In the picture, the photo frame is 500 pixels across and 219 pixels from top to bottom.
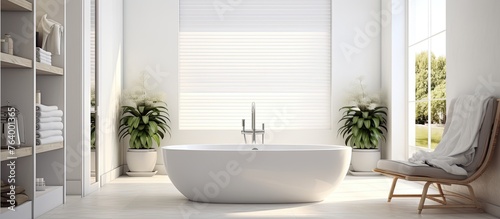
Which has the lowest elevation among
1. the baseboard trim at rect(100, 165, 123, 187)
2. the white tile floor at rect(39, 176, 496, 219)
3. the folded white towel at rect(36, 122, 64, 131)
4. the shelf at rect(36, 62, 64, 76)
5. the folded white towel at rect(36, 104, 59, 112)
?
the white tile floor at rect(39, 176, 496, 219)

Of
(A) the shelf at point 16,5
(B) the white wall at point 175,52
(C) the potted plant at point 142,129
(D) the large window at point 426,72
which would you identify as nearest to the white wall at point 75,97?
(A) the shelf at point 16,5

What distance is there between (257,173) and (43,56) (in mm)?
1879

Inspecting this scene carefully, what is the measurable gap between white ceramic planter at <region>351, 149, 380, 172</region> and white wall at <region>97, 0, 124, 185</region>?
282 centimetres

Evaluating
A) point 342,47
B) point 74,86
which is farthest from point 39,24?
point 342,47

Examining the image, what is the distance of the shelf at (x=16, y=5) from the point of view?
4.18m

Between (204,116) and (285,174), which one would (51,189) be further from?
(204,116)

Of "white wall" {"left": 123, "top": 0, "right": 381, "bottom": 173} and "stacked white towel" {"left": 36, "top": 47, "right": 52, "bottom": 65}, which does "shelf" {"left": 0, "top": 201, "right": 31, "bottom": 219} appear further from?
"white wall" {"left": 123, "top": 0, "right": 381, "bottom": 173}

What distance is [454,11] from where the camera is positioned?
5.61m

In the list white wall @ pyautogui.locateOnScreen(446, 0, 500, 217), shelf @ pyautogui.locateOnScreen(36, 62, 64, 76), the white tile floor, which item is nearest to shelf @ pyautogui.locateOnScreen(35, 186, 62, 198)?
the white tile floor

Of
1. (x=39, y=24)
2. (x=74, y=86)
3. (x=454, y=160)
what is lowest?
(x=454, y=160)

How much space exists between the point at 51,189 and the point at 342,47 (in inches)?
166

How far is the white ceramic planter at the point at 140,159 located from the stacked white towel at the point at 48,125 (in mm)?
2284

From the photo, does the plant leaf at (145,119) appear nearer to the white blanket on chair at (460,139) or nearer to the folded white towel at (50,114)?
the folded white towel at (50,114)

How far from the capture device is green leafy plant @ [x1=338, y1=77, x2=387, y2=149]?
760 cm
